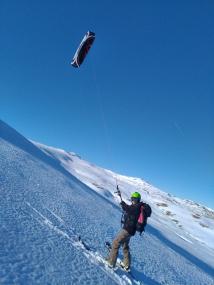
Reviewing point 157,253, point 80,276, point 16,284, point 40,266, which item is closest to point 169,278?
point 157,253

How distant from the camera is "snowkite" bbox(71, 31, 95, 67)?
1578 centimetres

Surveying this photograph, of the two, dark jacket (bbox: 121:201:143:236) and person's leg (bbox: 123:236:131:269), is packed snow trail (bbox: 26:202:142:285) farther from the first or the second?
dark jacket (bbox: 121:201:143:236)

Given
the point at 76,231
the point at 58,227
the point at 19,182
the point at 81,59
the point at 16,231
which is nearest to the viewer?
the point at 16,231

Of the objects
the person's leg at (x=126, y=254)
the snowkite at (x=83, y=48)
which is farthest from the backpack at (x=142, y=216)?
the snowkite at (x=83, y=48)

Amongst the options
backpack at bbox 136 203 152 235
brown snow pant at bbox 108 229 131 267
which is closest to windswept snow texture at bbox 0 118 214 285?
brown snow pant at bbox 108 229 131 267

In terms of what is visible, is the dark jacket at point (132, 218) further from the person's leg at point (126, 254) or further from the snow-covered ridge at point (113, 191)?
the snow-covered ridge at point (113, 191)

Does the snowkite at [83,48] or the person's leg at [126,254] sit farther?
the snowkite at [83,48]

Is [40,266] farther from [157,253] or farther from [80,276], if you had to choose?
[157,253]

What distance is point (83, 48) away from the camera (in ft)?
52.6

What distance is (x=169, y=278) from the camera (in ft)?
42.4

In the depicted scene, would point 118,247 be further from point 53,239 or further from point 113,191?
point 113,191

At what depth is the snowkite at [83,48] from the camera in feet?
51.8

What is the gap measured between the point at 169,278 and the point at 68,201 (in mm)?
6727

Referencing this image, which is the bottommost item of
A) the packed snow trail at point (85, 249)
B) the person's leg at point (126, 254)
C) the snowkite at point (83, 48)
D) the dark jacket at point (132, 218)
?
the packed snow trail at point (85, 249)
